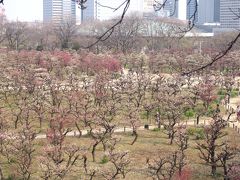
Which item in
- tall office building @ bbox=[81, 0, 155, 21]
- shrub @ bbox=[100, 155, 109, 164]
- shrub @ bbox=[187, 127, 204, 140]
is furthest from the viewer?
shrub @ bbox=[187, 127, 204, 140]

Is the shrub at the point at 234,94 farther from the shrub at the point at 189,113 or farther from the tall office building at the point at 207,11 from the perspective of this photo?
the tall office building at the point at 207,11

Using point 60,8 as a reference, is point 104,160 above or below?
below

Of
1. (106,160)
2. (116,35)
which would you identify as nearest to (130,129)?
(106,160)

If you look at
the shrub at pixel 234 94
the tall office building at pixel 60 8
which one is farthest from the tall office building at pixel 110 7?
the shrub at pixel 234 94

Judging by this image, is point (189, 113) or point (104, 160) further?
point (189, 113)

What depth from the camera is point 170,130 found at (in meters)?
25.2

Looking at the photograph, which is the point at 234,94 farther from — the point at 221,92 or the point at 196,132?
the point at 196,132

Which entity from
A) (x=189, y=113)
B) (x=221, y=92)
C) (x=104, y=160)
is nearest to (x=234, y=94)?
(x=221, y=92)

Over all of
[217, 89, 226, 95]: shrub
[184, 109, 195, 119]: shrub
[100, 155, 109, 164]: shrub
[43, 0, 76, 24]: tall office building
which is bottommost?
→ [100, 155, 109, 164]: shrub

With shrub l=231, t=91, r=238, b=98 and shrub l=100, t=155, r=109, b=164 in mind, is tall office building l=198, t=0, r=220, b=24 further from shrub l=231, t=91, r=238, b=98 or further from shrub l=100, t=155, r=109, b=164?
shrub l=100, t=155, r=109, b=164

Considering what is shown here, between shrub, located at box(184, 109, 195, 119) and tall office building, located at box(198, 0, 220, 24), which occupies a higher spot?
tall office building, located at box(198, 0, 220, 24)

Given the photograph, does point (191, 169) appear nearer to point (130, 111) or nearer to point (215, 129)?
point (215, 129)

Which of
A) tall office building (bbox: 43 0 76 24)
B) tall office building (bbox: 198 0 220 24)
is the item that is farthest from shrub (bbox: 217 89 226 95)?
tall office building (bbox: 43 0 76 24)

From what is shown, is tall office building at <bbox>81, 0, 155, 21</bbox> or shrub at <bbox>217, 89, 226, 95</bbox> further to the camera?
shrub at <bbox>217, 89, 226, 95</bbox>
